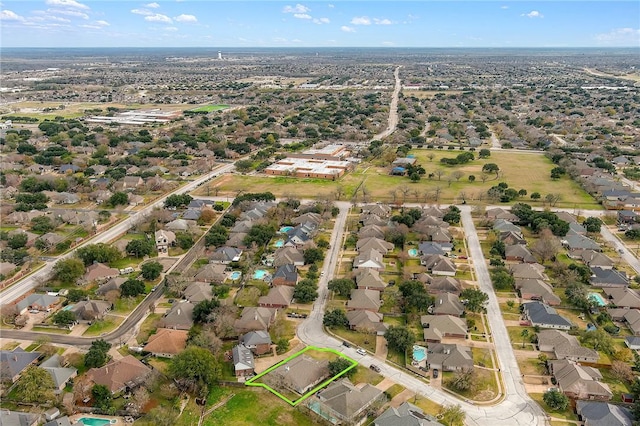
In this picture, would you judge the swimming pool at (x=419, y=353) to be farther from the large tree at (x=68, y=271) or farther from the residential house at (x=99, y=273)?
the large tree at (x=68, y=271)

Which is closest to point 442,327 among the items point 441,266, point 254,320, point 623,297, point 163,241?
point 441,266

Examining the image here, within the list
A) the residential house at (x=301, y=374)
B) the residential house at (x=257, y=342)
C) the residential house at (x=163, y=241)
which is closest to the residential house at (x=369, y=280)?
the residential house at (x=257, y=342)

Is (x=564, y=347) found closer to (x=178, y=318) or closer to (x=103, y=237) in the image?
(x=178, y=318)

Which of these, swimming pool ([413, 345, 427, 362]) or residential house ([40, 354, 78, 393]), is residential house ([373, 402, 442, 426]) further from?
residential house ([40, 354, 78, 393])

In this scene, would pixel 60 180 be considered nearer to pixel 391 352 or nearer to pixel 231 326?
pixel 231 326

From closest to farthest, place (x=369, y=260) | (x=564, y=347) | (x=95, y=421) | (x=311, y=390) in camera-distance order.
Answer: (x=95, y=421)
(x=311, y=390)
(x=564, y=347)
(x=369, y=260)

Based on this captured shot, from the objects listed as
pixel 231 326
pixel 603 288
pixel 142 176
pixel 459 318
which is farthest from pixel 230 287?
pixel 142 176
